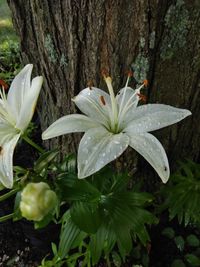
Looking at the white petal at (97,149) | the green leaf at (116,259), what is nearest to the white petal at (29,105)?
the white petal at (97,149)

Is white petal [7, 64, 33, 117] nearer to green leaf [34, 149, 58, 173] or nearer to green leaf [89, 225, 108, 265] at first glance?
green leaf [34, 149, 58, 173]

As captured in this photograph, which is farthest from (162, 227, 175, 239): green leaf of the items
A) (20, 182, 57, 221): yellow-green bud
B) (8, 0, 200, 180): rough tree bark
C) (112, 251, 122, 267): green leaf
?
(20, 182, 57, 221): yellow-green bud

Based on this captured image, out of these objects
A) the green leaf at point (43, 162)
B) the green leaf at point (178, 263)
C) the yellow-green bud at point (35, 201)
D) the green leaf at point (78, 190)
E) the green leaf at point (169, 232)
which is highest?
the yellow-green bud at point (35, 201)

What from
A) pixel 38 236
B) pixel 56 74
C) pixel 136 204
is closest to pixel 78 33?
pixel 56 74

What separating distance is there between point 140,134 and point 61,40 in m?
0.42

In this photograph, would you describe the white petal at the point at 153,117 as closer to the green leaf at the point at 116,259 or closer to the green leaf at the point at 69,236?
the green leaf at the point at 69,236

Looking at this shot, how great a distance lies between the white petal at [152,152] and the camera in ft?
2.69

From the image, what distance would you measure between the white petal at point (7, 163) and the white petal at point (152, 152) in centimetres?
26

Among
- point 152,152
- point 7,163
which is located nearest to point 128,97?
point 152,152

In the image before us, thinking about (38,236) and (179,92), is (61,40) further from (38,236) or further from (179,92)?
(38,236)

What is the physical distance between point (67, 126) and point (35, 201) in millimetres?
182

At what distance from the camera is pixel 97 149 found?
841mm

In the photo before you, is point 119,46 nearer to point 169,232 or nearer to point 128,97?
point 128,97

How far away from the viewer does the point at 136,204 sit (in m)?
1.02
